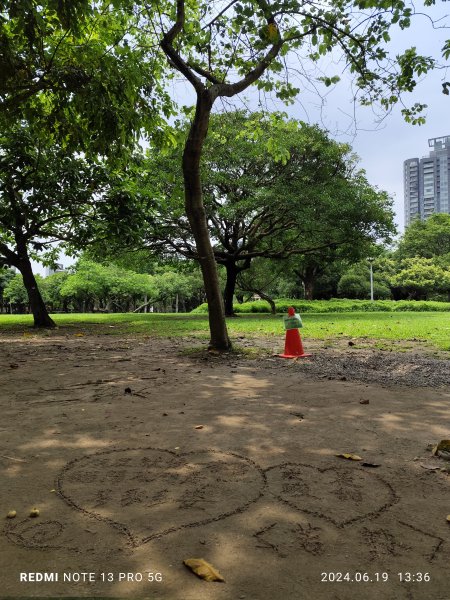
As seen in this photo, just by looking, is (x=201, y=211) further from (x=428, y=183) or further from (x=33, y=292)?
(x=428, y=183)

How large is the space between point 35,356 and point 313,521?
24.3 ft

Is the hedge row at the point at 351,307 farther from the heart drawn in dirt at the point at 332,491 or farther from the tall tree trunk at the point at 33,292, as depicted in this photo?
the heart drawn in dirt at the point at 332,491

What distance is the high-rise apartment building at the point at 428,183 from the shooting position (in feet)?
201

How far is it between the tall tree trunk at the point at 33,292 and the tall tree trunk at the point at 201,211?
30.0ft

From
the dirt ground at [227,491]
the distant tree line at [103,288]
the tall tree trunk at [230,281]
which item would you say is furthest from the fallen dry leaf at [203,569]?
the distant tree line at [103,288]

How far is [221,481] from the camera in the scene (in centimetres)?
272

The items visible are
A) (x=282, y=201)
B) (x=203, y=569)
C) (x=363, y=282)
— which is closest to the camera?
(x=203, y=569)

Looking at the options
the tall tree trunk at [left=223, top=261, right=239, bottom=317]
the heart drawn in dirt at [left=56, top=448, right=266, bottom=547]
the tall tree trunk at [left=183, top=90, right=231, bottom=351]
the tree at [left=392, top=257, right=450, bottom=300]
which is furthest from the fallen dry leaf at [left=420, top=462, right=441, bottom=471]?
the tree at [left=392, top=257, right=450, bottom=300]

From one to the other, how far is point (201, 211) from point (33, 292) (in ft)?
32.5

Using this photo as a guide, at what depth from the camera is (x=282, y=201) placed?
1767cm

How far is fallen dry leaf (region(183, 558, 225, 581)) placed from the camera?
1.80 m

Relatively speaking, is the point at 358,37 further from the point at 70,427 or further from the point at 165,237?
the point at 165,237

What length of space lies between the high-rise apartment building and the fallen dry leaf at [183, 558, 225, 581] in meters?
65.0

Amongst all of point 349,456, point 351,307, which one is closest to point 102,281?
point 351,307
